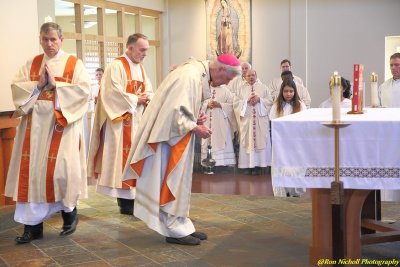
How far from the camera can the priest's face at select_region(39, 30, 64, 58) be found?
16.6 feet

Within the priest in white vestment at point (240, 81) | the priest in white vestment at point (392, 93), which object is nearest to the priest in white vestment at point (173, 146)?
the priest in white vestment at point (392, 93)

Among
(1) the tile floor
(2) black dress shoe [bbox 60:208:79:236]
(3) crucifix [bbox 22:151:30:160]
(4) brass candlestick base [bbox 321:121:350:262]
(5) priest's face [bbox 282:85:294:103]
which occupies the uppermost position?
(5) priest's face [bbox 282:85:294:103]

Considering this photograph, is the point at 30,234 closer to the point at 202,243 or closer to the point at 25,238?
the point at 25,238

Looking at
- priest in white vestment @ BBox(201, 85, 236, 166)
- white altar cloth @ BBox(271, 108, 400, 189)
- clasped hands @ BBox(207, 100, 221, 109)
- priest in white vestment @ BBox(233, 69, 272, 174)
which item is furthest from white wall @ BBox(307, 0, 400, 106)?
white altar cloth @ BBox(271, 108, 400, 189)

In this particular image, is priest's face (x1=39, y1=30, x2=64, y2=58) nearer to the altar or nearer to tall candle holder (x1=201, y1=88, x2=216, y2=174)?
the altar

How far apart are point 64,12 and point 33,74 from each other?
11128 mm

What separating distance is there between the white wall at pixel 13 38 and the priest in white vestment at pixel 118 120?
1.32m

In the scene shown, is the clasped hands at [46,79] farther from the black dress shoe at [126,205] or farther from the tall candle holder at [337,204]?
the tall candle holder at [337,204]

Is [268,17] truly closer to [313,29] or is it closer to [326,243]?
[313,29]

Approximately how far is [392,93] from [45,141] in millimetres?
4008

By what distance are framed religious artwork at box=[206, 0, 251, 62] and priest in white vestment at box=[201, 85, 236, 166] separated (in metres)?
3.20

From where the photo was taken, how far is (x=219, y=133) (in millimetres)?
10297

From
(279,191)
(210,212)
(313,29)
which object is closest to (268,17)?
(313,29)

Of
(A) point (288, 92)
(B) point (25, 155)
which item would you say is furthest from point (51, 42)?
(A) point (288, 92)
